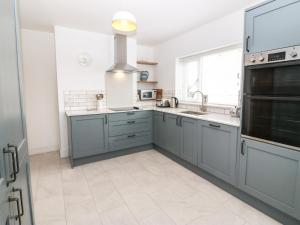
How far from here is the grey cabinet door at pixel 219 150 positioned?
2074 mm

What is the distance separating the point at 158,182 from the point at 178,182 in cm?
27

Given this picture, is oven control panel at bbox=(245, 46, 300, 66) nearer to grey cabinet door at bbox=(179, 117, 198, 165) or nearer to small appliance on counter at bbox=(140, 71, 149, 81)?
grey cabinet door at bbox=(179, 117, 198, 165)

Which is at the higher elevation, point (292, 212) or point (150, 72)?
point (150, 72)

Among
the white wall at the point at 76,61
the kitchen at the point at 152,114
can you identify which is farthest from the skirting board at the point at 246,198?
the white wall at the point at 76,61

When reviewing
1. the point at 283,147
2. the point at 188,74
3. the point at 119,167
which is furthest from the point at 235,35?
the point at 119,167

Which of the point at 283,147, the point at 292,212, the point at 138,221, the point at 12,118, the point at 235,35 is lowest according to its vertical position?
the point at 138,221

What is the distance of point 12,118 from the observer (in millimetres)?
913

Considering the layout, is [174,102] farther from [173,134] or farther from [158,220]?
[158,220]

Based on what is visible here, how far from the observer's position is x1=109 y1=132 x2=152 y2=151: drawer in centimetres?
320

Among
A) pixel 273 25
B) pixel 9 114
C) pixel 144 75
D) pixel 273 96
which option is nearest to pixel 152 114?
pixel 144 75

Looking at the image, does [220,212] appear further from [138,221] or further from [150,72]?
[150,72]

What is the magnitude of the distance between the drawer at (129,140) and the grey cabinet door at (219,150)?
51.4 inches

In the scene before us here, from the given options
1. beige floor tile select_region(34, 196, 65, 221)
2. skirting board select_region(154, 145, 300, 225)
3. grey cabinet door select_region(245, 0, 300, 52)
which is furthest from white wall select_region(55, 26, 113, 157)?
grey cabinet door select_region(245, 0, 300, 52)

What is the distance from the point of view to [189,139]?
107 inches
